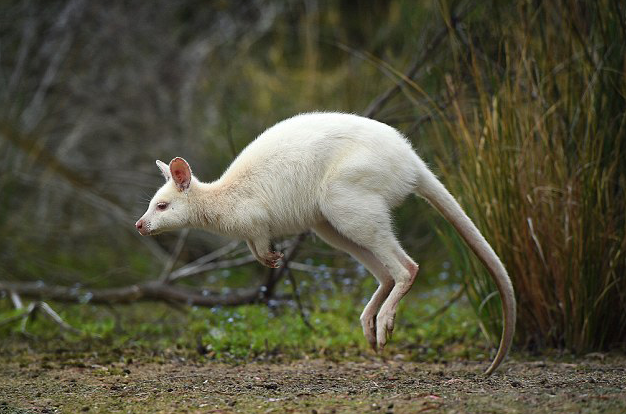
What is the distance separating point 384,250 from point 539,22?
6.98 feet

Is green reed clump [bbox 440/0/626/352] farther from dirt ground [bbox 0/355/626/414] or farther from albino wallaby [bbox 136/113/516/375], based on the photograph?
albino wallaby [bbox 136/113/516/375]

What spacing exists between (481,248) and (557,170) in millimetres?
1048

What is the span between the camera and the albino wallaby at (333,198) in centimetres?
410

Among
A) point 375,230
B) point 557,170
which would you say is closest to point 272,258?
point 375,230

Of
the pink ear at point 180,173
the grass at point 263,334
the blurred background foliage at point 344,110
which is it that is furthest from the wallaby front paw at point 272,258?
the blurred background foliage at point 344,110

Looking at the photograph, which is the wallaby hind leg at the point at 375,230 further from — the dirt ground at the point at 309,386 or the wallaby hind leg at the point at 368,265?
the dirt ground at the point at 309,386

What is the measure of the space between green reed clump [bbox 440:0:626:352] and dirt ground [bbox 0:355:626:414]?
1.34 feet

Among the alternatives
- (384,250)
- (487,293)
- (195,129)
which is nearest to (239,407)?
(384,250)

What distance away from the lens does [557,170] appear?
192 inches

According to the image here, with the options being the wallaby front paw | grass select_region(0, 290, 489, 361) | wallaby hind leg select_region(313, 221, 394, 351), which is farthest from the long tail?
grass select_region(0, 290, 489, 361)

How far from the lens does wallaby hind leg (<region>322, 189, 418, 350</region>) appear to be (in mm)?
4065

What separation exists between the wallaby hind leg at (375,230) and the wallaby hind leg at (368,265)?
0.79 feet

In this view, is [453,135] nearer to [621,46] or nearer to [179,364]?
[621,46]

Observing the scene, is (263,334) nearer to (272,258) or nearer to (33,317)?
(272,258)
